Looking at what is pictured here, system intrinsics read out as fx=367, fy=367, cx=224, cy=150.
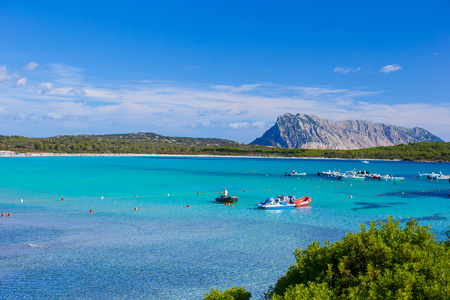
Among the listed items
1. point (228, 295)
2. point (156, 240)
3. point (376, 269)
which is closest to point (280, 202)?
point (156, 240)

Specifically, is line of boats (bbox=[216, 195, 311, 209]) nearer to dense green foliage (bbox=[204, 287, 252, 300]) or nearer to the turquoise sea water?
the turquoise sea water

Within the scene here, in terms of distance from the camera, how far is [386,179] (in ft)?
287

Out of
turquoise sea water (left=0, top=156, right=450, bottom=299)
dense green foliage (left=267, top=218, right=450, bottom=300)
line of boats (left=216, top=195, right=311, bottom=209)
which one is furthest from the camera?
line of boats (left=216, top=195, right=311, bottom=209)

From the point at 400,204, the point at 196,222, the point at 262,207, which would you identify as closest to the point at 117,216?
the point at 196,222

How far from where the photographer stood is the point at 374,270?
9.06m

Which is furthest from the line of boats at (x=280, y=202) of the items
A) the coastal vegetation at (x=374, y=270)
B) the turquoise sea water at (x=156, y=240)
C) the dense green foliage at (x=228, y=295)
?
the dense green foliage at (x=228, y=295)

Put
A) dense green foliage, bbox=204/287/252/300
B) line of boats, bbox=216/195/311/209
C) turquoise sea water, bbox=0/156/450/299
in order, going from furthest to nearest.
Answer: line of boats, bbox=216/195/311/209
turquoise sea water, bbox=0/156/450/299
dense green foliage, bbox=204/287/252/300

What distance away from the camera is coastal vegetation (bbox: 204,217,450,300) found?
836 centimetres

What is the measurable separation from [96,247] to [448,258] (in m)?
19.3

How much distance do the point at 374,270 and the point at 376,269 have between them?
0.38 m

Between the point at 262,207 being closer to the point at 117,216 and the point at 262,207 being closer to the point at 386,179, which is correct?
the point at 117,216

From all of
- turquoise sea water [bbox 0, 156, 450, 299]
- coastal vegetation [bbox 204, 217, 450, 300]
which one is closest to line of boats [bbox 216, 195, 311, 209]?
turquoise sea water [bbox 0, 156, 450, 299]

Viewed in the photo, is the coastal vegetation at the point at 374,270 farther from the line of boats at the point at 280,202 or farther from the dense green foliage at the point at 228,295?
the line of boats at the point at 280,202

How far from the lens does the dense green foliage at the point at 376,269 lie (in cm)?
835
